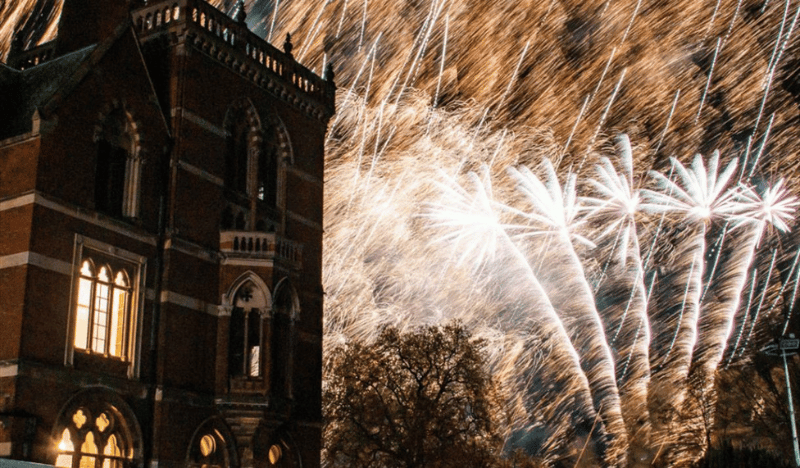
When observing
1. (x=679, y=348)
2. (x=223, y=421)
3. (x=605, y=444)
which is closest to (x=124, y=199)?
(x=223, y=421)

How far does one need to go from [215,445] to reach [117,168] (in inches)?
335

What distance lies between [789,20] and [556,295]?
698 inches

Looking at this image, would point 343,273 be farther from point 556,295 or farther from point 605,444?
point 605,444

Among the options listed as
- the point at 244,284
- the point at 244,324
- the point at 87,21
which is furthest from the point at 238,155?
the point at 87,21

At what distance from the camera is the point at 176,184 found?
98.8ft

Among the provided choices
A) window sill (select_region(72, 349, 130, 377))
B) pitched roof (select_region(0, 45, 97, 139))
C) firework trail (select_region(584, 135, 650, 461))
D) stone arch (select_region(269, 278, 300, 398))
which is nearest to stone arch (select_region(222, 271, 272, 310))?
stone arch (select_region(269, 278, 300, 398))

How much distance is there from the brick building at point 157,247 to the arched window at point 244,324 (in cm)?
6

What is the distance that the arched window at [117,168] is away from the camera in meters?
28.3

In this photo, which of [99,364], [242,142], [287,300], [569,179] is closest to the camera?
[99,364]

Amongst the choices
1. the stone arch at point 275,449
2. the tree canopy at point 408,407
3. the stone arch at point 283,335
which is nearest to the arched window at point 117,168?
the stone arch at point 283,335

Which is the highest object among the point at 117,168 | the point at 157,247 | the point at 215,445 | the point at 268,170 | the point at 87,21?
the point at 87,21

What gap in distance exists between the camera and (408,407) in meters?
39.6

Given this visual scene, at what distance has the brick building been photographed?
84.8 ft

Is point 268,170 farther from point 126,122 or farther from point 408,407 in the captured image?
point 408,407
